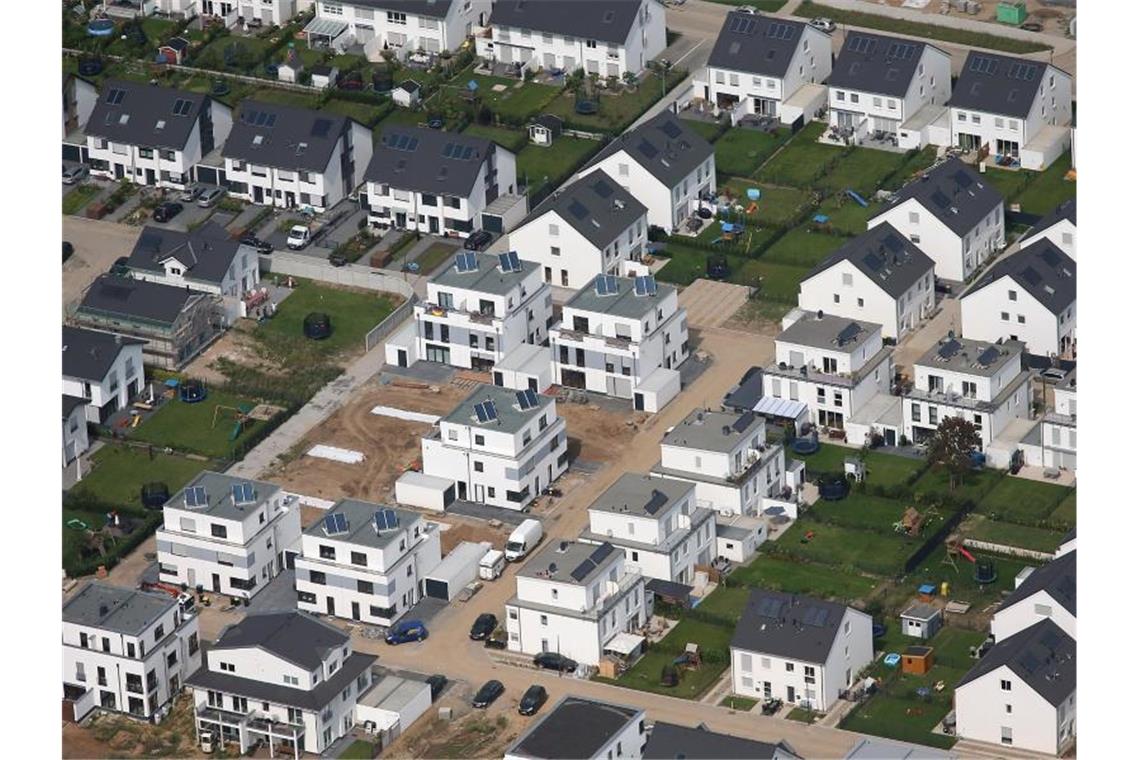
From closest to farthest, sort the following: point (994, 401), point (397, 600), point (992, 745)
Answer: point (992, 745) → point (397, 600) → point (994, 401)

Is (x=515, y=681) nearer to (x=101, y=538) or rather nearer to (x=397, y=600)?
(x=397, y=600)

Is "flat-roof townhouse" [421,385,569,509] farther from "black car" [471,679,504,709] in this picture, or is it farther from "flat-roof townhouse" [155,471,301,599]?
"black car" [471,679,504,709]

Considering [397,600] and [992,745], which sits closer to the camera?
[992,745]

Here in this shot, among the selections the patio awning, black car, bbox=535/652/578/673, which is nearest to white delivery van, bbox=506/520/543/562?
black car, bbox=535/652/578/673

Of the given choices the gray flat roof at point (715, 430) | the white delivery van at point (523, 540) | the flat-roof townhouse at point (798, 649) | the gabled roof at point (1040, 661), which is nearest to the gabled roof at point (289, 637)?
the white delivery van at point (523, 540)

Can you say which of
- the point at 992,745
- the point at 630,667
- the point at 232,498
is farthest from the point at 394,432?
the point at 992,745

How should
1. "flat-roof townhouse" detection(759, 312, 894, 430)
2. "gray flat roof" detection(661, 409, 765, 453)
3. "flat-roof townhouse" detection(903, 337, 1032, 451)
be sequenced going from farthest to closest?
1. "flat-roof townhouse" detection(759, 312, 894, 430)
2. "flat-roof townhouse" detection(903, 337, 1032, 451)
3. "gray flat roof" detection(661, 409, 765, 453)

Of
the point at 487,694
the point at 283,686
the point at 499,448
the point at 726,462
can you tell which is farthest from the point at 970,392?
the point at 283,686
